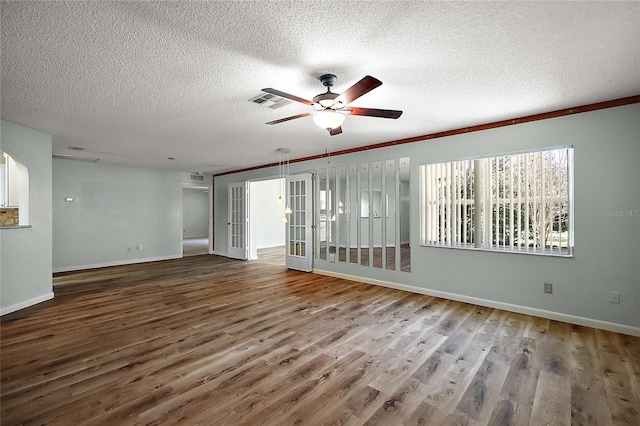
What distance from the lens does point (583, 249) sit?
339 cm

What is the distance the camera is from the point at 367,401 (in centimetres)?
203

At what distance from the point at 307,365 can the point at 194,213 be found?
42.6ft

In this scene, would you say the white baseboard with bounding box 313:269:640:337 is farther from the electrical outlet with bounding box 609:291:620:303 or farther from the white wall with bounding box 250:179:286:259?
the white wall with bounding box 250:179:286:259

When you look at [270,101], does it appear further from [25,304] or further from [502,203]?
[25,304]

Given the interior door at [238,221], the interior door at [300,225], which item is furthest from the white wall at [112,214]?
the interior door at [300,225]

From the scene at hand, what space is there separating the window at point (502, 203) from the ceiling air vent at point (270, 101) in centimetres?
261

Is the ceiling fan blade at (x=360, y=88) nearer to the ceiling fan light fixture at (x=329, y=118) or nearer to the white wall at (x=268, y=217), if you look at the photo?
the ceiling fan light fixture at (x=329, y=118)

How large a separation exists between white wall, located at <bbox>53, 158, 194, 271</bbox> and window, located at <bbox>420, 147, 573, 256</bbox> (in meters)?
6.85

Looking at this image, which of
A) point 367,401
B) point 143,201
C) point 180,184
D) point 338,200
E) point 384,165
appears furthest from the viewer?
point 180,184

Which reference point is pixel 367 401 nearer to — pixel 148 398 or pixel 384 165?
pixel 148 398

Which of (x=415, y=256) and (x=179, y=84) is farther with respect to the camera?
(x=415, y=256)

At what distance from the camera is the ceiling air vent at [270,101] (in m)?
3.01

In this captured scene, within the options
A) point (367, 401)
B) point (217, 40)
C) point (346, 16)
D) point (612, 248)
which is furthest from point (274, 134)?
point (612, 248)

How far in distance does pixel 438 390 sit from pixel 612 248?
2.75m
